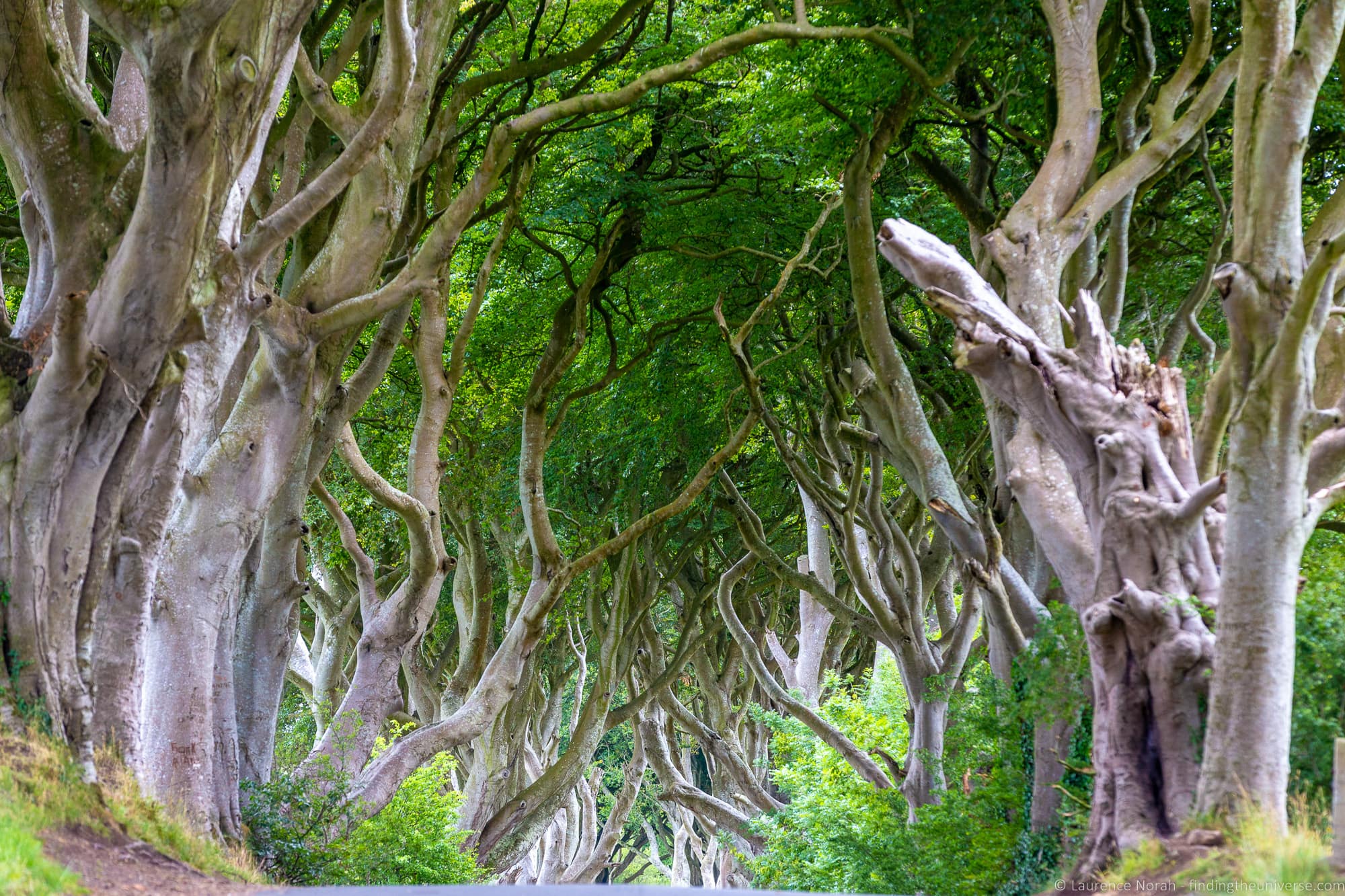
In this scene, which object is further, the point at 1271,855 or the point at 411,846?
the point at 411,846

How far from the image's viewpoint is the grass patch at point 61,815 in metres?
4.99

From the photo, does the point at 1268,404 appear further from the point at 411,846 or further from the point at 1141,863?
the point at 411,846

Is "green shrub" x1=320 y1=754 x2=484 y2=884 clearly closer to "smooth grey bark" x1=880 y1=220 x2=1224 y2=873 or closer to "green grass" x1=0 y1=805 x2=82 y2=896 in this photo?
"green grass" x1=0 y1=805 x2=82 y2=896

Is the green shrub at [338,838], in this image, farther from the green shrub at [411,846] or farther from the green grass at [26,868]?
the green grass at [26,868]

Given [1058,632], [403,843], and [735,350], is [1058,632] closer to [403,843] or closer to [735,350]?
[735,350]

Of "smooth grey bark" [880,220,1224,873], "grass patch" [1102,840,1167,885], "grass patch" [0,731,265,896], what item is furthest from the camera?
"smooth grey bark" [880,220,1224,873]

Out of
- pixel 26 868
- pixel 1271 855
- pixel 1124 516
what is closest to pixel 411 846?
pixel 26 868

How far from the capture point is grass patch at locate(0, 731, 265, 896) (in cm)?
499

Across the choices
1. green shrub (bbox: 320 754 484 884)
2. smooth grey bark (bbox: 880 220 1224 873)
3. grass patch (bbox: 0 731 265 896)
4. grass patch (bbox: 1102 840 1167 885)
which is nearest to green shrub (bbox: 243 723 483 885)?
green shrub (bbox: 320 754 484 884)

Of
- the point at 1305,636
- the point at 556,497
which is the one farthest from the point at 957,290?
the point at 556,497

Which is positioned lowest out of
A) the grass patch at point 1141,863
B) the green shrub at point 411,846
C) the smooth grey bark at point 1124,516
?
the green shrub at point 411,846

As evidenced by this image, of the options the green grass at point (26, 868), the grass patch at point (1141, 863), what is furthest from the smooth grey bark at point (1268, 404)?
the green grass at point (26, 868)

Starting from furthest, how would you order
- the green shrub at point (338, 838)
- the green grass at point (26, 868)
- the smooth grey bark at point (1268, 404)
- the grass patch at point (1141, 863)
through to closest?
the green shrub at point (338, 838) → the grass patch at point (1141, 863) → the smooth grey bark at point (1268, 404) → the green grass at point (26, 868)

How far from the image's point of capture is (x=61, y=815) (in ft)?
19.3
